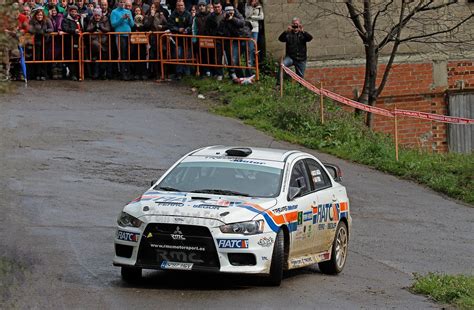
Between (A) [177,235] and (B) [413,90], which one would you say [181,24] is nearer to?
(B) [413,90]

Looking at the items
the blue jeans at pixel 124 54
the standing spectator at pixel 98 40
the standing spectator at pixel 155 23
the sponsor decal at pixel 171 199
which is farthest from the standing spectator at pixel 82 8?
the sponsor decal at pixel 171 199

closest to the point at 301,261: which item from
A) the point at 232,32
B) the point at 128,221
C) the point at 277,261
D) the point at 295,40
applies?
the point at 277,261

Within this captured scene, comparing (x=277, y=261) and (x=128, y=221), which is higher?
(x=128, y=221)

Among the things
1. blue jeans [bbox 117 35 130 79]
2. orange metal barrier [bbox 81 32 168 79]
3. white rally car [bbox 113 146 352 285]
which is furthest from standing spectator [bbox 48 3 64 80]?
white rally car [bbox 113 146 352 285]

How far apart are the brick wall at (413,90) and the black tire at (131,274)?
1738cm

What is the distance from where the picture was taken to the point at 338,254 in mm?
13828

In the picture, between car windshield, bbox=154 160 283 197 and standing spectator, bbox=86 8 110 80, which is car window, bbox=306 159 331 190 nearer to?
car windshield, bbox=154 160 283 197

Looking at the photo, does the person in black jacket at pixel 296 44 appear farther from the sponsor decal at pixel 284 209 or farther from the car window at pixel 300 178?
the sponsor decal at pixel 284 209

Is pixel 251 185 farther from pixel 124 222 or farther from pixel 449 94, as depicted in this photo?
pixel 449 94

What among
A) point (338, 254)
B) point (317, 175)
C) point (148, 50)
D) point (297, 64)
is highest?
point (148, 50)

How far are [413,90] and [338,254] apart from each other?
53.1 ft

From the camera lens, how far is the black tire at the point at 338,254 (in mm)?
13602

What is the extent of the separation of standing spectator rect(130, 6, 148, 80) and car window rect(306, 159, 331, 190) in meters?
15.6

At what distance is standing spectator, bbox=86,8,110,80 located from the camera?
92.8 ft
